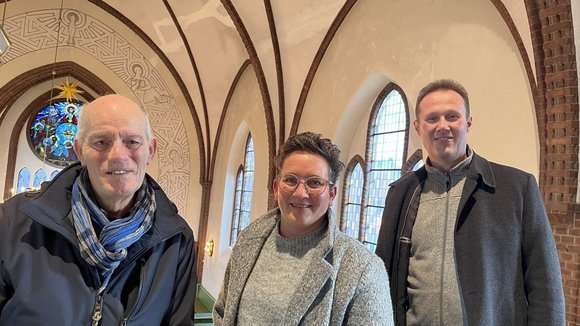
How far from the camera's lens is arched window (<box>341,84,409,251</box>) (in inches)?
240

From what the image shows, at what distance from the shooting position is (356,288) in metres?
1.56

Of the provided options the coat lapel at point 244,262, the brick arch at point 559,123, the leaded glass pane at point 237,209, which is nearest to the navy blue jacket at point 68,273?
the coat lapel at point 244,262

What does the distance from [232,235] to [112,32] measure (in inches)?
259

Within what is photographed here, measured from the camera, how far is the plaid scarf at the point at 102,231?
1478mm

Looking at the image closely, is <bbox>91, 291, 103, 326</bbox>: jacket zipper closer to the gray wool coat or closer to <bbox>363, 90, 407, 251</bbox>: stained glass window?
the gray wool coat

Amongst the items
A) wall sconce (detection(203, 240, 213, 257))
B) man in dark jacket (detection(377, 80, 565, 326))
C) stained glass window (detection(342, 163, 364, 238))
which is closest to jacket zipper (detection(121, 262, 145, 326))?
man in dark jacket (detection(377, 80, 565, 326))

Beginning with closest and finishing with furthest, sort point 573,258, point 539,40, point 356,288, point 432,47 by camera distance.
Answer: point 356,288, point 573,258, point 539,40, point 432,47

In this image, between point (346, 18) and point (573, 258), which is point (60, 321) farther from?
point (346, 18)

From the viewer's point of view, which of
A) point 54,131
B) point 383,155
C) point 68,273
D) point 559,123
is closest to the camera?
point 68,273

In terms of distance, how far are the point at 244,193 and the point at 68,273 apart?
1029 cm

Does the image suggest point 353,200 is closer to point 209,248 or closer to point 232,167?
point 232,167

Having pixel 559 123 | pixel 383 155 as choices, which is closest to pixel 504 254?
pixel 559 123

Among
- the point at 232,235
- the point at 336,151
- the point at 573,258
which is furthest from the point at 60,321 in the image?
the point at 232,235

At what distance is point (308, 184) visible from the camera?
1648 millimetres
